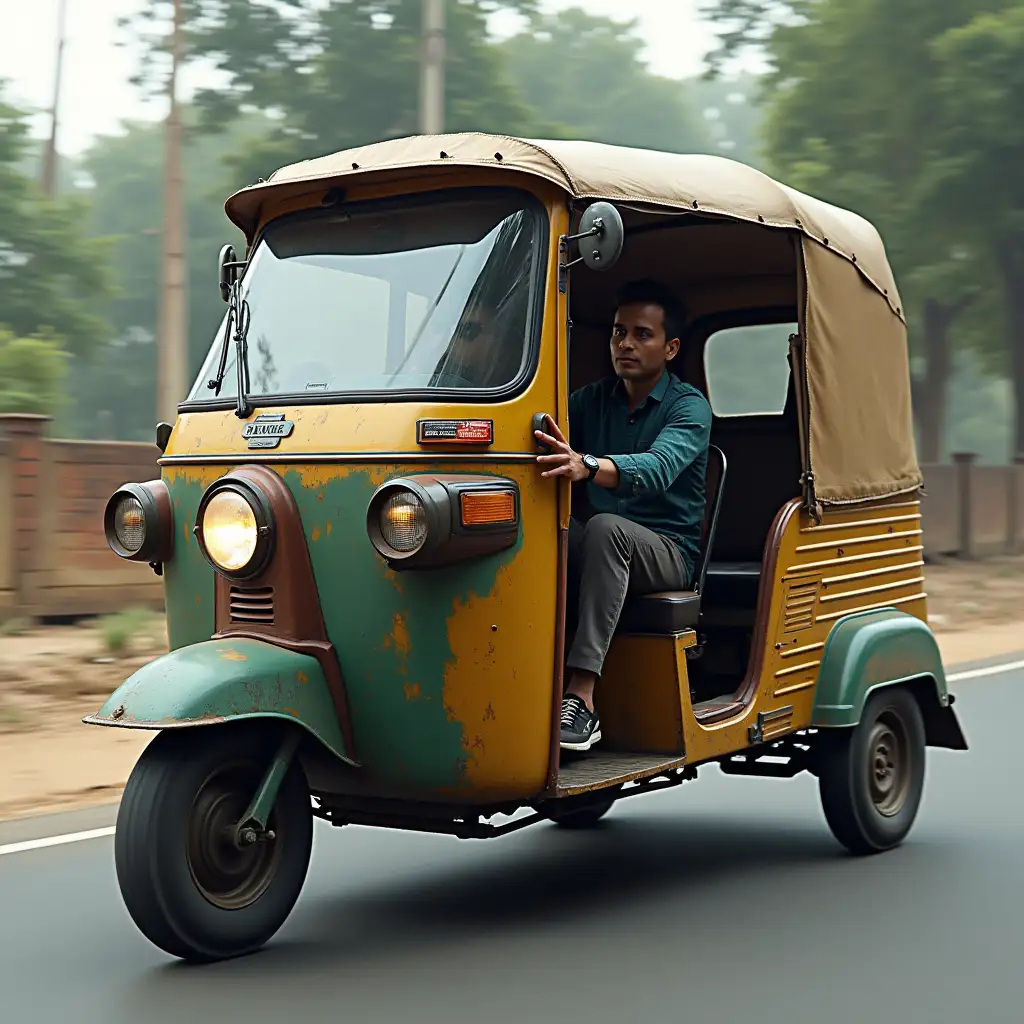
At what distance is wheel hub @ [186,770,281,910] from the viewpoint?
5.23 m

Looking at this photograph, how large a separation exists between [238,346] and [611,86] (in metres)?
68.6

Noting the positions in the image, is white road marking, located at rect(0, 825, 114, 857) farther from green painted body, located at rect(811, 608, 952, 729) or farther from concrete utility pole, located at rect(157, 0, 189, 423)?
concrete utility pole, located at rect(157, 0, 189, 423)

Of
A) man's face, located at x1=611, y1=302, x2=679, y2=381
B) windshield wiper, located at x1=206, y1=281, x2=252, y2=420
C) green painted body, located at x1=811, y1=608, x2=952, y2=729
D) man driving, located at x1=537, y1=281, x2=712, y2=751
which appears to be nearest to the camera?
windshield wiper, located at x1=206, y1=281, x2=252, y2=420

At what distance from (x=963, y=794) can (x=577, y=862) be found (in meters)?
2.31

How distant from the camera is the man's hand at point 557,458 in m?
5.54

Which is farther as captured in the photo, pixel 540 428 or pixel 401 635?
pixel 540 428

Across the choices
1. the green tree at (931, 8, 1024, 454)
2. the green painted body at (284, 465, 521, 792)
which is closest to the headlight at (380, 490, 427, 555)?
the green painted body at (284, 465, 521, 792)

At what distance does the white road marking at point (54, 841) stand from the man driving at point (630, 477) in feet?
7.66

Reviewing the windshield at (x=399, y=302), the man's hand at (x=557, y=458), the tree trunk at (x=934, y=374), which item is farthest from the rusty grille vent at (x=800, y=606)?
the tree trunk at (x=934, y=374)

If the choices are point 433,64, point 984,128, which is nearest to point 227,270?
point 433,64

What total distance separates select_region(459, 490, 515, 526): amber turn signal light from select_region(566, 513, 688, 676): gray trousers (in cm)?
70

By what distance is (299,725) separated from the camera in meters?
5.37

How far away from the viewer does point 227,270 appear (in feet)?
20.6

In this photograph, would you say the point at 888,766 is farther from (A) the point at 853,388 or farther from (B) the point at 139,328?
(B) the point at 139,328
